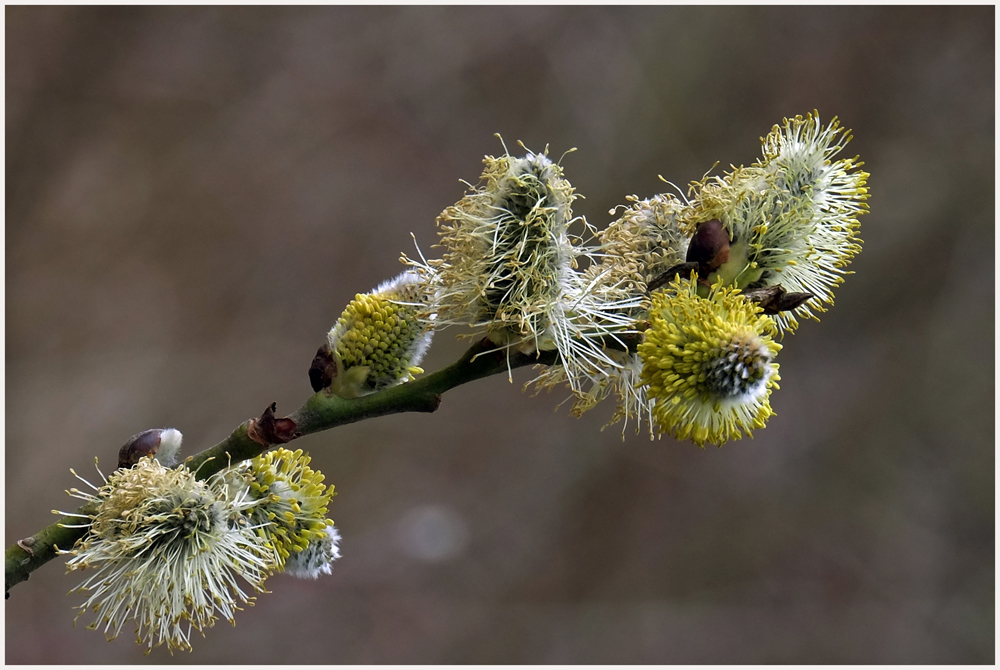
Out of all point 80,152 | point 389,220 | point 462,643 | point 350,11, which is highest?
point 350,11

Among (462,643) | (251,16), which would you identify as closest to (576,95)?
(251,16)

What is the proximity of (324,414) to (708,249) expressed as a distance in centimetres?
41

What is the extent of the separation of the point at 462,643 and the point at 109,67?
7.70 ft

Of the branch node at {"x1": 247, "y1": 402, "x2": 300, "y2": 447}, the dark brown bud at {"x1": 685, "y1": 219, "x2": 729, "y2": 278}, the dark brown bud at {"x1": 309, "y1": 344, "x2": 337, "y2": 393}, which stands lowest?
the branch node at {"x1": 247, "y1": 402, "x2": 300, "y2": 447}

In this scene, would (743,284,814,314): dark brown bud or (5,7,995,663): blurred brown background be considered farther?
(5,7,995,663): blurred brown background

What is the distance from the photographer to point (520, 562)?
9.47 ft

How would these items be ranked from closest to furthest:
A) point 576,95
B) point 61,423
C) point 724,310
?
point 724,310 < point 61,423 < point 576,95

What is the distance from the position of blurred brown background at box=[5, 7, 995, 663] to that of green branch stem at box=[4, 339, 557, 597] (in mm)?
1875

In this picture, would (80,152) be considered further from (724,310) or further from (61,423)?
(724,310)

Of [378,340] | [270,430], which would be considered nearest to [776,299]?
[378,340]

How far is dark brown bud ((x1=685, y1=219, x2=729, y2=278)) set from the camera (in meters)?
0.77

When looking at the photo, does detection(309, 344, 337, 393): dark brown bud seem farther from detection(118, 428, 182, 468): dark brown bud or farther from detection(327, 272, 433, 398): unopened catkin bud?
detection(118, 428, 182, 468): dark brown bud

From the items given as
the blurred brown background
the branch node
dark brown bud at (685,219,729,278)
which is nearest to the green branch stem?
the branch node

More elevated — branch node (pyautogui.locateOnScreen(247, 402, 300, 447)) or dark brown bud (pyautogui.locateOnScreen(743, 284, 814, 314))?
dark brown bud (pyautogui.locateOnScreen(743, 284, 814, 314))
